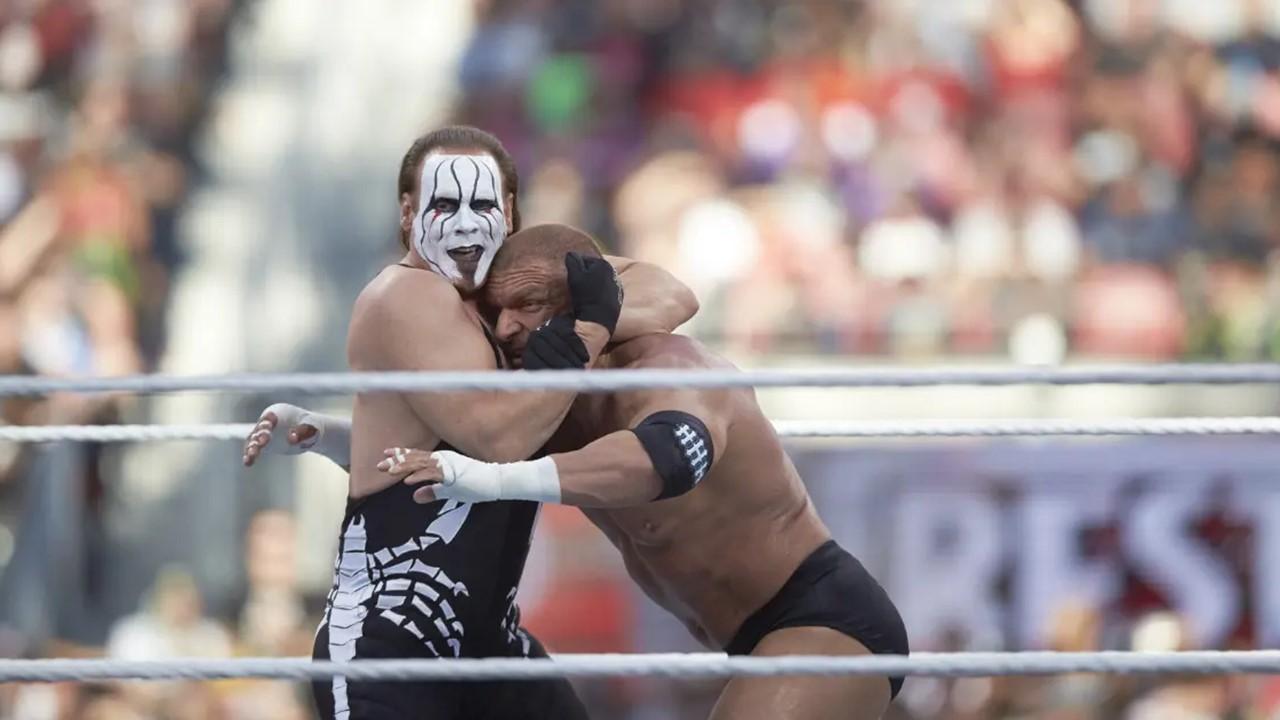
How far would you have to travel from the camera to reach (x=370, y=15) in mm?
7723

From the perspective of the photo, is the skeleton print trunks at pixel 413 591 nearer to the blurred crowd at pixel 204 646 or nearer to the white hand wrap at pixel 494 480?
the white hand wrap at pixel 494 480

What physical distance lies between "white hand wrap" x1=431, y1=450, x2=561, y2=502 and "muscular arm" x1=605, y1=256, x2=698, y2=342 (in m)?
0.40

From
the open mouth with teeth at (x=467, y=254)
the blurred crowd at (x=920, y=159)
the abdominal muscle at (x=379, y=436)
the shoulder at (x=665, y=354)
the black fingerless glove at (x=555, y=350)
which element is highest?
the open mouth with teeth at (x=467, y=254)

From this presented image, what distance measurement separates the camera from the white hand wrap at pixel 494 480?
99.3 inches

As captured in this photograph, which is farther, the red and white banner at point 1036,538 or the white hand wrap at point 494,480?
the red and white banner at point 1036,538

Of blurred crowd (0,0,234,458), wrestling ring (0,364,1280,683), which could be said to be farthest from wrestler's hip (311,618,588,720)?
blurred crowd (0,0,234,458)

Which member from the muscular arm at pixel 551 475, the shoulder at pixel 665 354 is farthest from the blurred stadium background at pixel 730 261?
the muscular arm at pixel 551 475

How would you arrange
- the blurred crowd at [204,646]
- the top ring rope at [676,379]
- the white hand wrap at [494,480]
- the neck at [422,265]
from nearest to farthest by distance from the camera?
the top ring rope at [676,379], the white hand wrap at [494,480], the neck at [422,265], the blurred crowd at [204,646]

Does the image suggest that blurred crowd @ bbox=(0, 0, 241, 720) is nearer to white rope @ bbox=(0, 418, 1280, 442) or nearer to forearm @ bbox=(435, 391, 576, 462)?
white rope @ bbox=(0, 418, 1280, 442)

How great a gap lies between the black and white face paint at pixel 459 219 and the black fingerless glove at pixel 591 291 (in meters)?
0.17

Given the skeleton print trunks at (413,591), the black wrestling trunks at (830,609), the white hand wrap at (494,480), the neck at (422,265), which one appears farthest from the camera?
the black wrestling trunks at (830,609)

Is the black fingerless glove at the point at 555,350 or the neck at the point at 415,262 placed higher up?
the neck at the point at 415,262

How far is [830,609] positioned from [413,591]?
27.5 inches

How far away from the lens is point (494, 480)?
8.33 feet
